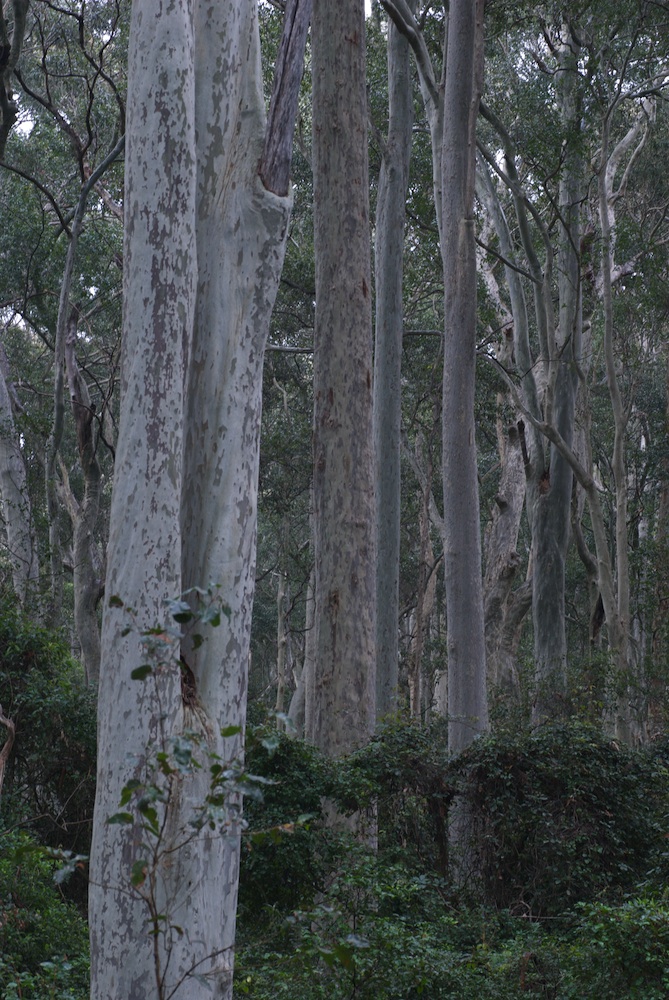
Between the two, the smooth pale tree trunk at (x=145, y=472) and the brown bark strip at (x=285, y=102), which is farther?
the brown bark strip at (x=285, y=102)

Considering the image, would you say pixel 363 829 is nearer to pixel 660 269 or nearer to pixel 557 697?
pixel 557 697

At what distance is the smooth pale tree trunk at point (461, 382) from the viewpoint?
10.5 meters

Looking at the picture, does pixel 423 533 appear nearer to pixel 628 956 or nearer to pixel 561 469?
pixel 561 469

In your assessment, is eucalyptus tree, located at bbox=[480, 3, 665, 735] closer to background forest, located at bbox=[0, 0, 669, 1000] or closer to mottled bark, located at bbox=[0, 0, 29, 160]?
background forest, located at bbox=[0, 0, 669, 1000]

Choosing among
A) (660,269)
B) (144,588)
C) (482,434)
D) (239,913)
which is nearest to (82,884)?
(239,913)

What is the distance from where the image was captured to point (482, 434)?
25281 millimetres

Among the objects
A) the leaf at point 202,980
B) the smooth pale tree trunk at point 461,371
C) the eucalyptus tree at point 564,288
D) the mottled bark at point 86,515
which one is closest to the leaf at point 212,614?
the leaf at point 202,980

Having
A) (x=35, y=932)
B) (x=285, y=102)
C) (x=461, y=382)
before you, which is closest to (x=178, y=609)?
(x=285, y=102)

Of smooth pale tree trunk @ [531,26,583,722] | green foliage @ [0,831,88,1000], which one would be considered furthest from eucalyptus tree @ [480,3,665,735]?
green foliage @ [0,831,88,1000]

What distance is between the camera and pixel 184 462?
395 cm

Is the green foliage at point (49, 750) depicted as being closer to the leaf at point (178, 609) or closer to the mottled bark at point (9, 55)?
the mottled bark at point (9, 55)

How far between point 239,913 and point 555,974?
229cm

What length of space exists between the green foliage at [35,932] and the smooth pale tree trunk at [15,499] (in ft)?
26.0

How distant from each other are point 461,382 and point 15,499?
6.45 m
